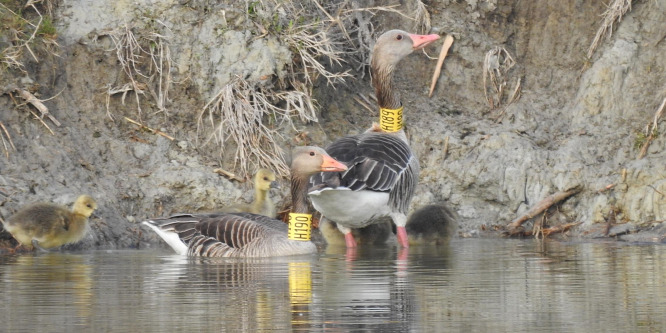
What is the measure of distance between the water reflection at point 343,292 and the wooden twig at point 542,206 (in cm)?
214

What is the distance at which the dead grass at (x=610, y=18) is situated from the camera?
16172mm

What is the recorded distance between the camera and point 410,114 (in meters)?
16.4

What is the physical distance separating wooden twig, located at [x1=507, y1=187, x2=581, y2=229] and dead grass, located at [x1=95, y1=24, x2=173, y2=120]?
441cm

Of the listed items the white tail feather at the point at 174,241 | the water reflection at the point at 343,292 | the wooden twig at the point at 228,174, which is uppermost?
the wooden twig at the point at 228,174

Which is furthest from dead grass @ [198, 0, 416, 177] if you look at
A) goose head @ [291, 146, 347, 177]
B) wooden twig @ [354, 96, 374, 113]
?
goose head @ [291, 146, 347, 177]

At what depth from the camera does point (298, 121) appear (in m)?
15.6

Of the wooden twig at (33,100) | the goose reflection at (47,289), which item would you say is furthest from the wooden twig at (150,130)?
the goose reflection at (47,289)

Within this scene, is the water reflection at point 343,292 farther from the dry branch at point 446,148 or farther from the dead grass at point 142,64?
the dry branch at point 446,148

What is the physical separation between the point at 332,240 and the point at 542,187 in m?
2.75

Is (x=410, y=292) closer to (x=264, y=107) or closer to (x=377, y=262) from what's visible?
(x=377, y=262)

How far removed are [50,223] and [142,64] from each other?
120 inches

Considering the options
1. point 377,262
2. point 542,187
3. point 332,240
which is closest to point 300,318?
point 377,262

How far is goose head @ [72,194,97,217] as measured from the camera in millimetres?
13070

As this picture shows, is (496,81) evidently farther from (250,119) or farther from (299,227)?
(299,227)
